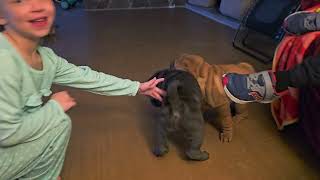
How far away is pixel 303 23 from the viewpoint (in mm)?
1491

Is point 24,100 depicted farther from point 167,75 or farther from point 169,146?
point 169,146

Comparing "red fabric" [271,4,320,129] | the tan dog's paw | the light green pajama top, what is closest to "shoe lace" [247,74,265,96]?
"red fabric" [271,4,320,129]

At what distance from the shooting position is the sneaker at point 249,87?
1.42m

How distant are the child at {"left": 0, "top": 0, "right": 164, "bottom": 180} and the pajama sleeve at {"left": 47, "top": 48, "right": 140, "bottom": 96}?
0.09 meters

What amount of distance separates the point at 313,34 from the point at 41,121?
106 centimetres

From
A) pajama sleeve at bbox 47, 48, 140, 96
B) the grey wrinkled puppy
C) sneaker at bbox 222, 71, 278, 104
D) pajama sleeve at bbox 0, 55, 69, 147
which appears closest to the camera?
pajama sleeve at bbox 0, 55, 69, 147

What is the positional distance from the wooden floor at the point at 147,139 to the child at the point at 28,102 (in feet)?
1.18

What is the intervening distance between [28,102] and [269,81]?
34.8 inches

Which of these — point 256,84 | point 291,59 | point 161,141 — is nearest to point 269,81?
point 256,84

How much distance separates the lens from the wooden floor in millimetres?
1371

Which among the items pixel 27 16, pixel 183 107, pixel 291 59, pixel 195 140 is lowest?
pixel 195 140

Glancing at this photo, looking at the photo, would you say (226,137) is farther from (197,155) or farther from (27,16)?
(27,16)

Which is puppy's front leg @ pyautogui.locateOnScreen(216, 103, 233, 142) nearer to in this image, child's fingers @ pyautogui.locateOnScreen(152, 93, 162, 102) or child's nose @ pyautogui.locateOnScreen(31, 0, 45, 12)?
child's fingers @ pyautogui.locateOnScreen(152, 93, 162, 102)

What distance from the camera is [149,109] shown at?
71.8 inches
